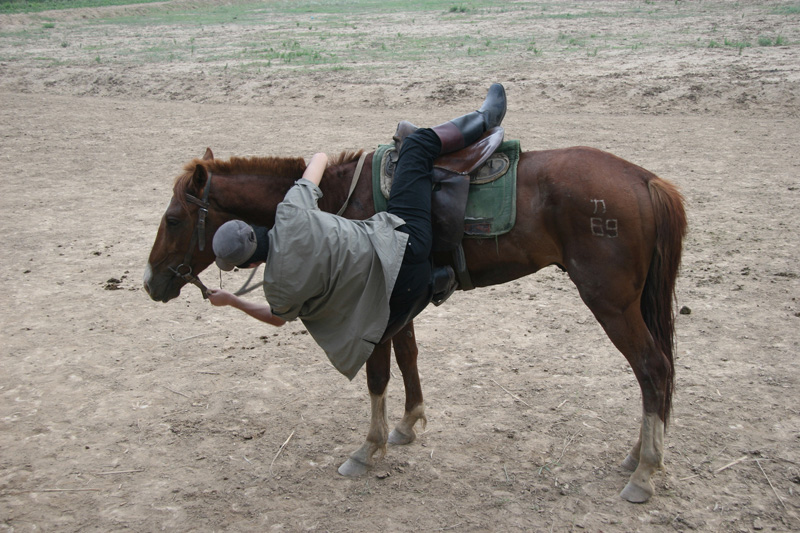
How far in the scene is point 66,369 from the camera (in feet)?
15.6

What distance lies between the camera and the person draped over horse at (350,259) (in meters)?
3.04

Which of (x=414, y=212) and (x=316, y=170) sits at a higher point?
(x=316, y=170)

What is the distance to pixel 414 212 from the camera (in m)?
3.29

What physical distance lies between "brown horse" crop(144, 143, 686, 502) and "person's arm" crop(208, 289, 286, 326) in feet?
1.06

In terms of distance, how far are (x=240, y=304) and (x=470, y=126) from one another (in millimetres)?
1525

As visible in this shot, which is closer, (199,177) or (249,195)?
(199,177)

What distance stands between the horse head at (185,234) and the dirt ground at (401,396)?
3.33 ft

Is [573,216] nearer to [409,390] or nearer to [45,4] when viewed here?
[409,390]

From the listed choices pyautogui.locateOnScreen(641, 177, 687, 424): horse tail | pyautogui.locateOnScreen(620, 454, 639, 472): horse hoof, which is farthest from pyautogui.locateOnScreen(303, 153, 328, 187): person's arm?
pyautogui.locateOnScreen(620, 454, 639, 472): horse hoof

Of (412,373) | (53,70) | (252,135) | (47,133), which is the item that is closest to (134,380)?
(412,373)

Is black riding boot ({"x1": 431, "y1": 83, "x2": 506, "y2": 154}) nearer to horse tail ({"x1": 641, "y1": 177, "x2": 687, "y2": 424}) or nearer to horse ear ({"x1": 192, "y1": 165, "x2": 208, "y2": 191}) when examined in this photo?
horse tail ({"x1": 641, "y1": 177, "x2": 687, "y2": 424})

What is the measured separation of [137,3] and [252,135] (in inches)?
1148

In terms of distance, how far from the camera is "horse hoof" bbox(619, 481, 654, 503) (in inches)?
131

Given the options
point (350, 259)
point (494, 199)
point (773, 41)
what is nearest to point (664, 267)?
point (494, 199)
